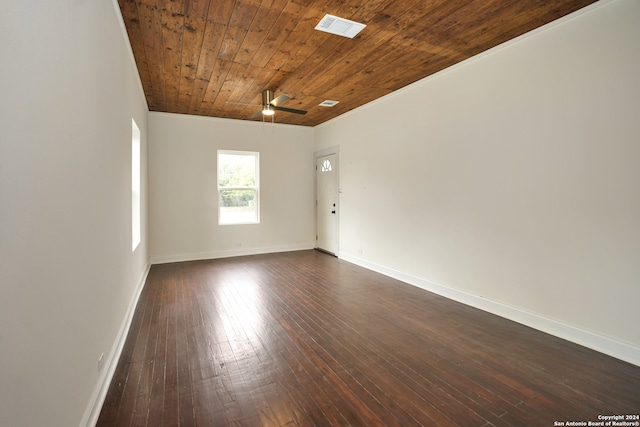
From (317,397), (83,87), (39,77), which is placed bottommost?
(317,397)

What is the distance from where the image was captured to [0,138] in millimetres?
878

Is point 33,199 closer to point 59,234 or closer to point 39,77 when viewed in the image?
point 59,234

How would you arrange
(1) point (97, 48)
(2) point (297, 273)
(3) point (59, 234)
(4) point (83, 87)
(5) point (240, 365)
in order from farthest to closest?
1. (2) point (297, 273)
2. (5) point (240, 365)
3. (1) point (97, 48)
4. (4) point (83, 87)
5. (3) point (59, 234)

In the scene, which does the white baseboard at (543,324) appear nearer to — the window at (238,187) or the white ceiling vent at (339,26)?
the white ceiling vent at (339,26)

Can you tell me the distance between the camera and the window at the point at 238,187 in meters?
6.38

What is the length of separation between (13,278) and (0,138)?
1.39ft

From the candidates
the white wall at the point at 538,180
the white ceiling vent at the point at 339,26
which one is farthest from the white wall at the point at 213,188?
the white ceiling vent at the point at 339,26

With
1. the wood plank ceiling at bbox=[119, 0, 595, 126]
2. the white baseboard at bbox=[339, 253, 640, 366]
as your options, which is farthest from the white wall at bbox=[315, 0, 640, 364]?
the wood plank ceiling at bbox=[119, 0, 595, 126]

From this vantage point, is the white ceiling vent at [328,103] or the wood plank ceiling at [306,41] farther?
the white ceiling vent at [328,103]

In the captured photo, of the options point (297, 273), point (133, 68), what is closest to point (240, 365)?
point (297, 273)

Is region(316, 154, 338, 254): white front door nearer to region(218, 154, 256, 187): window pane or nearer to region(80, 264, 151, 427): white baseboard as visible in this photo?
region(218, 154, 256, 187): window pane

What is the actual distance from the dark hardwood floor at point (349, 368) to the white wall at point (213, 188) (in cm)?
231

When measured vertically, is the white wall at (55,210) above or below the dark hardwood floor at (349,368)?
above

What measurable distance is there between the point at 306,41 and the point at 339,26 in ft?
1.40
